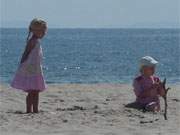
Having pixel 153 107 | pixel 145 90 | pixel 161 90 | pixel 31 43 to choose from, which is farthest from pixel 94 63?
pixel 31 43

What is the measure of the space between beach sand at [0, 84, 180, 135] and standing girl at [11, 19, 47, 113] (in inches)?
10.7

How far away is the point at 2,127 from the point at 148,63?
2.68 m

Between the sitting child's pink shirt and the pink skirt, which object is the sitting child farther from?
the pink skirt

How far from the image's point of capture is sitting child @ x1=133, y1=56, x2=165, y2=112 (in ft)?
33.4

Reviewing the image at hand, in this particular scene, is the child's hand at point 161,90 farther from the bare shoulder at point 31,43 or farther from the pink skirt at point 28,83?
the bare shoulder at point 31,43

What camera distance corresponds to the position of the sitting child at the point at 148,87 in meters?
10.2

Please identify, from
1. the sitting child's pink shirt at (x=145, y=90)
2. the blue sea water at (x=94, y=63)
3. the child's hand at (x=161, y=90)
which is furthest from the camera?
the blue sea water at (x=94, y=63)

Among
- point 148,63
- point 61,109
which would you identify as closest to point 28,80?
point 61,109

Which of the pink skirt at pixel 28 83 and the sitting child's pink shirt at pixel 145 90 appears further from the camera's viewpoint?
the sitting child's pink shirt at pixel 145 90

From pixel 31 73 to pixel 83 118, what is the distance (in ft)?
3.56

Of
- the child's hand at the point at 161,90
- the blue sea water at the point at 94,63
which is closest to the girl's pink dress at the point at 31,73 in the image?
the child's hand at the point at 161,90

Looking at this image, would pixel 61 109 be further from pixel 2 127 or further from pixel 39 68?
pixel 2 127

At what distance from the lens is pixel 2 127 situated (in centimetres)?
854

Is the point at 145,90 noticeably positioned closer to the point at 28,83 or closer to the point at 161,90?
the point at 161,90
